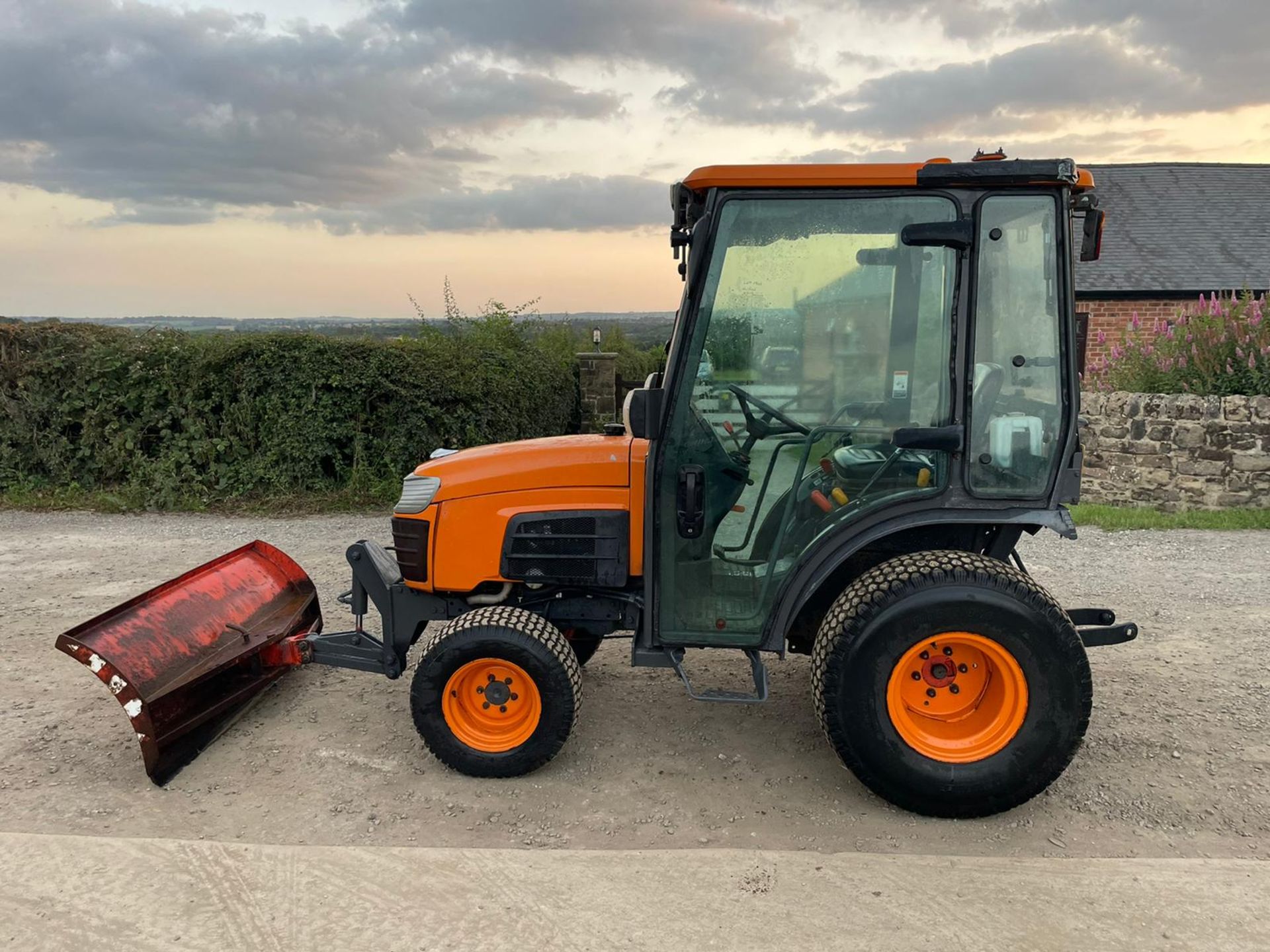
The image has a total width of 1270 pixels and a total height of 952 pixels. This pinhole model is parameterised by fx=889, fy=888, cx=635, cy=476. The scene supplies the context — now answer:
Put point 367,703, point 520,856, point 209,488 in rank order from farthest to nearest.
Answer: point 209,488
point 367,703
point 520,856

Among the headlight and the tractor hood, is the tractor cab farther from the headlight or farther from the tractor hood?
the headlight

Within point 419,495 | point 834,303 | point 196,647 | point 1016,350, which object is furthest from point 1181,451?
point 196,647

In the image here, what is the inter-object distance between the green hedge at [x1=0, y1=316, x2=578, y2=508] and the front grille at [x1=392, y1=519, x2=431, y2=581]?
5.36 meters

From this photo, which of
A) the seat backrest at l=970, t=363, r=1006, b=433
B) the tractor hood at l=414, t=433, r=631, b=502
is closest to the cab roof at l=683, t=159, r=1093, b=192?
the seat backrest at l=970, t=363, r=1006, b=433

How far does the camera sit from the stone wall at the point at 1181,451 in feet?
28.1

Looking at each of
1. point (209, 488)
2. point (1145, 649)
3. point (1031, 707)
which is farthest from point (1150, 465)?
point (209, 488)

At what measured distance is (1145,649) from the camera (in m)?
4.94

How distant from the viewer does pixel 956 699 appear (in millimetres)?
3271

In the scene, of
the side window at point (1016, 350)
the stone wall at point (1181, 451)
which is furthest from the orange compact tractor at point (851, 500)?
the stone wall at point (1181, 451)

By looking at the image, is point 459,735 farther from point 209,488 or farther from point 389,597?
point 209,488

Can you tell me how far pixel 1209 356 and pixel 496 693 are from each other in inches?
348

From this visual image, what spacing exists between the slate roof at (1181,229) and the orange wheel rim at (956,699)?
12.4m

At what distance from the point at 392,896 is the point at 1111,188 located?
1797 centimetres

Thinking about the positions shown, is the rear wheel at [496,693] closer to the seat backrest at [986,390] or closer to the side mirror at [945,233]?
the seat backrest at [986,390]
